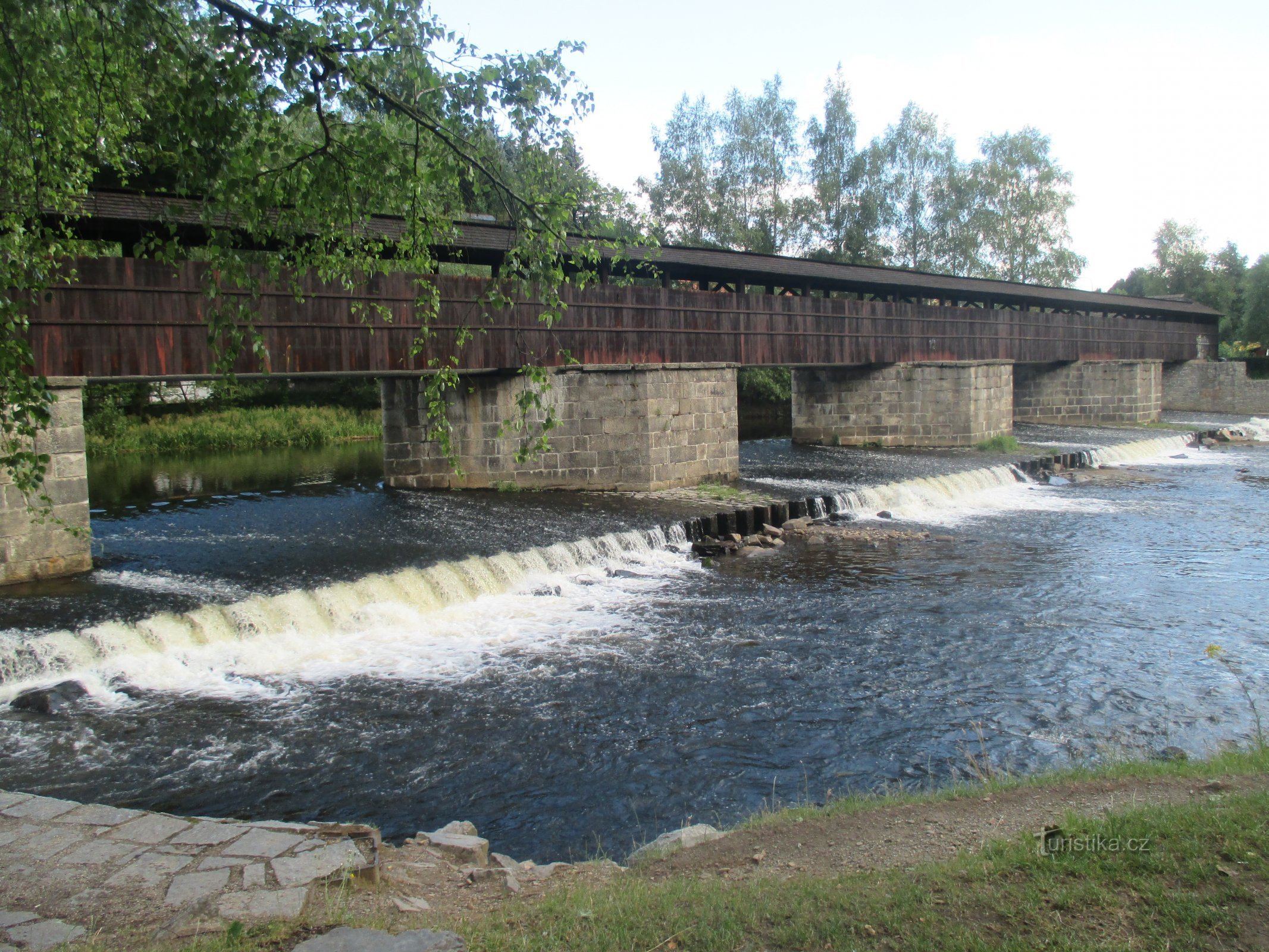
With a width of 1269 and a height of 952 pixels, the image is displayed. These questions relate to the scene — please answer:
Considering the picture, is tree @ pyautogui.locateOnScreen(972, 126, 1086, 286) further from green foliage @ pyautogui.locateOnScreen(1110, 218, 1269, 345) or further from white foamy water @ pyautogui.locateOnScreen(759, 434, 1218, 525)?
white foamy water @ pyautogui.locateOnScreen(759, 434, 1218, 525)

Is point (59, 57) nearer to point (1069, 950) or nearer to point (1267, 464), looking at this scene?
point (1069, 950)

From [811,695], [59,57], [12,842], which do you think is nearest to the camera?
[12,842]

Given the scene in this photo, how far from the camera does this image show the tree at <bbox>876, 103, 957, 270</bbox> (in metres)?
40.4

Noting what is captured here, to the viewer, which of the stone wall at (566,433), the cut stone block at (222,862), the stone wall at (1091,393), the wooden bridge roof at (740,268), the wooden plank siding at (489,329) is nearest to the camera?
the cut stone block at (222,862)

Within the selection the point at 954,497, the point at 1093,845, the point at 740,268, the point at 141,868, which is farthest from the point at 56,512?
the point at 954,497

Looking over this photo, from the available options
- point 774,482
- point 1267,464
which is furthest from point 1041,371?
point 774,482

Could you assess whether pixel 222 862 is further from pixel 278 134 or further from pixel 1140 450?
pixel 1140 450

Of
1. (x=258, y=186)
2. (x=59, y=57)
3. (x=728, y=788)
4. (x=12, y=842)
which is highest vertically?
(x=59, y=57)

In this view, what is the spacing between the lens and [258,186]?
4.57 meters

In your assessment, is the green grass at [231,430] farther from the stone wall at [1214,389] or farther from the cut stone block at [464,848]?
the stone wall at [1214,389]

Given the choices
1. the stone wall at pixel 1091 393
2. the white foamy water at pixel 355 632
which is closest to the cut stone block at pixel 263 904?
the white foamy water at pixel 355 632

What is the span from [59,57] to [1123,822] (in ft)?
21.0

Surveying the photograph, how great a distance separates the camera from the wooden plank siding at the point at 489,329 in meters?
11.0

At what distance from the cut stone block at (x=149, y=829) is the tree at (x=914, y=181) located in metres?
39.7
